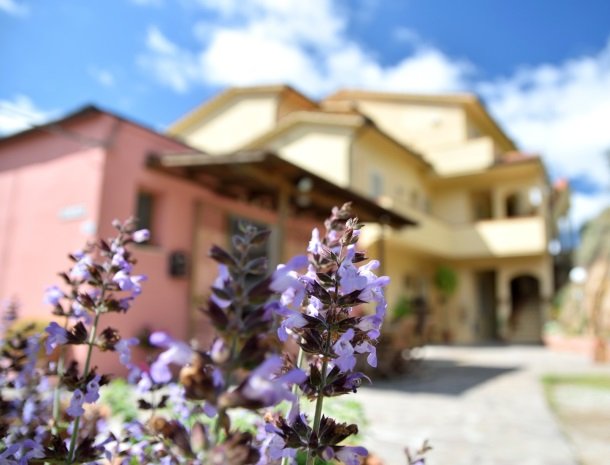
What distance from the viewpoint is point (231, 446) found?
696 mm

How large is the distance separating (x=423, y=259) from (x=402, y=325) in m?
9.87

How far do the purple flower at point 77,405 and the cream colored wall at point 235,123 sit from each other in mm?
15175

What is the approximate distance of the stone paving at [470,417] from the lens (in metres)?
3.90

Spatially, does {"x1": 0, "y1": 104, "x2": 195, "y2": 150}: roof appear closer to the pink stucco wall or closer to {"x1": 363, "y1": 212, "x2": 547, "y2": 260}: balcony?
the pink stucco wall

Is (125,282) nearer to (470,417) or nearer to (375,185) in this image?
(470,417)

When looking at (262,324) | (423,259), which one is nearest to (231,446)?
(262,324)

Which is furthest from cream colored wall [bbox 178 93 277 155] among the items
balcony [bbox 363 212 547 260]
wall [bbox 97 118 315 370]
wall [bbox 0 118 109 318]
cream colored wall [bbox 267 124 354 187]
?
wall [bbox 0 118 109 318]

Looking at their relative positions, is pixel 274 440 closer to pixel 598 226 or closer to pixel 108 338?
pixel 108 338

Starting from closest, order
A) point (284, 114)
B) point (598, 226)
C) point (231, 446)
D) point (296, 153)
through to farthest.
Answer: point (231, 446) → point (296, 153) → point (284, 114) → point (598, 226)

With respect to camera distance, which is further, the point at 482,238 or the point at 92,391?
the point at 482,238

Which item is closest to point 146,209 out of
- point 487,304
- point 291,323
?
point 291,323

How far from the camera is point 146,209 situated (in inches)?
310

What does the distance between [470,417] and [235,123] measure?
14.0 metres

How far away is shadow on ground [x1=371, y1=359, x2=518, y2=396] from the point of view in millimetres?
7703
